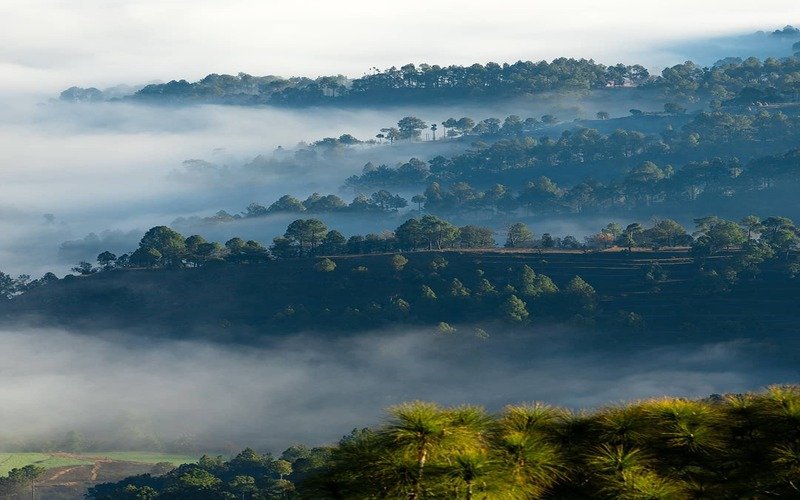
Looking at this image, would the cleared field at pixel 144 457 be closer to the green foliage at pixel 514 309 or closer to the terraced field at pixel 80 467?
the terraced field at pixel 80 467

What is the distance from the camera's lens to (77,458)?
115375mm

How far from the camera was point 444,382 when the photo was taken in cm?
13188

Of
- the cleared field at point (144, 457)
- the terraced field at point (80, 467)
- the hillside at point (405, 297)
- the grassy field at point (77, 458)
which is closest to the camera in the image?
the terraced field at point (80, 467)

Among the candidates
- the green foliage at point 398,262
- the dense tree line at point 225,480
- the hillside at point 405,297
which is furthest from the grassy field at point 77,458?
the green foliage at point 398,262

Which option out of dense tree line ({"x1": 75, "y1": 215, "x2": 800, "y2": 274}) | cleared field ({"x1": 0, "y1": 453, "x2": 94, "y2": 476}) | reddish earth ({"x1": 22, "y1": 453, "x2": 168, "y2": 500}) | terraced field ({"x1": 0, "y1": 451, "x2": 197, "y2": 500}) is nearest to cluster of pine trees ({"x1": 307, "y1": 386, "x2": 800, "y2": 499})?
reddish earth ({"x1": 22, "y1": 453, "x2": 168, "y2": 500})

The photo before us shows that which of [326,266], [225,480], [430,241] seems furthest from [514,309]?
[225,480]

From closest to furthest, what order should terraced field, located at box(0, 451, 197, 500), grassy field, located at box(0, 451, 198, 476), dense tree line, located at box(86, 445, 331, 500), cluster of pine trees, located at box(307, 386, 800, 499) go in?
cluster of pine trees, located at box(307, 386, 800, 499), dense tree line, located at box(86, 445, 331, 500), terraced field, located at box(0, 451, 197, 500), grassy field, located at box(0, 451, 198, 476)

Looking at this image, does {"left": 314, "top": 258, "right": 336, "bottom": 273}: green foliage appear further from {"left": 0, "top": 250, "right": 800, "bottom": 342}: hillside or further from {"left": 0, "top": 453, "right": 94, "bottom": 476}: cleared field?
{"left": 0, "top": 453, "right": 94, "bottom": 476}: cleared field

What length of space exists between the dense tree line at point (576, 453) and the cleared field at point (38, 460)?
316 ft

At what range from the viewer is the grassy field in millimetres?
112500

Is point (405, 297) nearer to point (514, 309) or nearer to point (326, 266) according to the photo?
point (326, 266)

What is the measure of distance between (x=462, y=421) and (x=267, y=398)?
114 meters

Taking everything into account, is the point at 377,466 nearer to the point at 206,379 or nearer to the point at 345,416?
the point at 345,416

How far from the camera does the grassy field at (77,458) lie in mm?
112500
